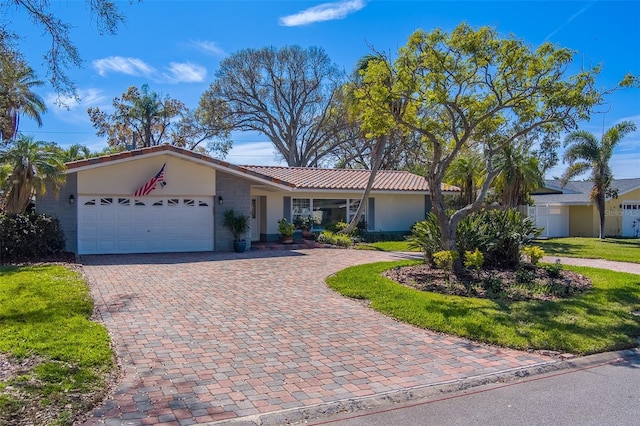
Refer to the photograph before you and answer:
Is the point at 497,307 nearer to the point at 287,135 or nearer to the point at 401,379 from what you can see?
the point at 401,379

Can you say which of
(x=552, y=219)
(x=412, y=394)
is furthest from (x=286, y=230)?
(x=552, y=219)

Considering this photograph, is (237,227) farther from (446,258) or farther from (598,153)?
(598,153)

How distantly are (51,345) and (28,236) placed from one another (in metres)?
10.2

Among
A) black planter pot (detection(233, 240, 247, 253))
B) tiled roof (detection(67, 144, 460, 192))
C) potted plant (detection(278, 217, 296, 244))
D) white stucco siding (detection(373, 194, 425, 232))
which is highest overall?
tiled roof (detection(67, 144, 460, 192))

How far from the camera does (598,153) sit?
1045 inches

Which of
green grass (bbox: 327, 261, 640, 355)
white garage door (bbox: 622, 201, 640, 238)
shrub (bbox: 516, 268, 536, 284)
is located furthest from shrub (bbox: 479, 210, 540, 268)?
white garage door (bbox: 622, 201, 640, 238)

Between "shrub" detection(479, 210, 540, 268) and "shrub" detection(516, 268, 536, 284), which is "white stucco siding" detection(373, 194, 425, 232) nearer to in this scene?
"shrub" detection(479, 210, 540, 268)

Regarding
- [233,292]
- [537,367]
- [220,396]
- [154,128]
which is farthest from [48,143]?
[154,128]

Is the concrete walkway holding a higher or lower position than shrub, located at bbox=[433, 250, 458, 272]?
lower

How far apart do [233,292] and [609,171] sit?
79.9 feet

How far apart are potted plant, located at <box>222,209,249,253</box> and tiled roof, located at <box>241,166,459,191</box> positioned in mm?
4347

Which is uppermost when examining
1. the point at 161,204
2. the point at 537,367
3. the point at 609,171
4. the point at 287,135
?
the point at 287,135

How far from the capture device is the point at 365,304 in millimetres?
9336

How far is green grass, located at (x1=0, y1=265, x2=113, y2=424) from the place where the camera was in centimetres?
458
